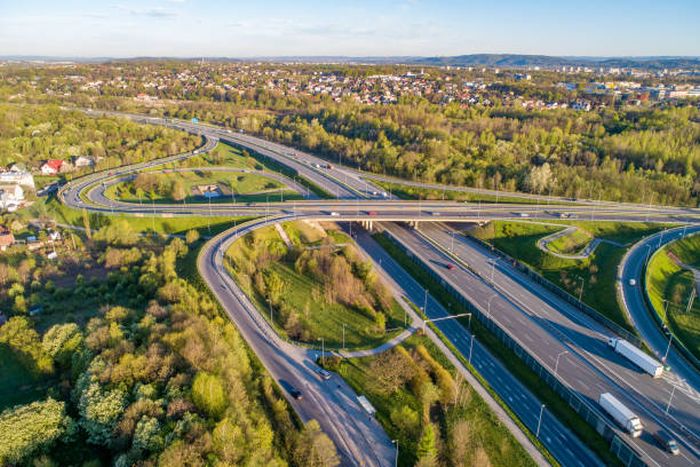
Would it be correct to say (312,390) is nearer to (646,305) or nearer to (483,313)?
(483,313)

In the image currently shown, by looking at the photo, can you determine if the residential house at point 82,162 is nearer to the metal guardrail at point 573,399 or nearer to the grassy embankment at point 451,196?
the grassy embankment at point 451,196

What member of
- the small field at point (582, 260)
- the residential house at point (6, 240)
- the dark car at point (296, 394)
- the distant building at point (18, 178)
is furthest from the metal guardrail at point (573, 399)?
the distant building at point (18, 178)

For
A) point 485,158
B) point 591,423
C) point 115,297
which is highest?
point 485,158

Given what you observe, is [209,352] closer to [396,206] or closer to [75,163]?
[396,206]

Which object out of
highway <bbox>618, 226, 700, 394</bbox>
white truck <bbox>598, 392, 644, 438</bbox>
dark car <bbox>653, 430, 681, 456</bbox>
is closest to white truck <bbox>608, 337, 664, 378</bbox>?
highway <bbox>618, 226, 700, 394</bbox>

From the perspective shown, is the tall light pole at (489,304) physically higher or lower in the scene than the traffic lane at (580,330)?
higher

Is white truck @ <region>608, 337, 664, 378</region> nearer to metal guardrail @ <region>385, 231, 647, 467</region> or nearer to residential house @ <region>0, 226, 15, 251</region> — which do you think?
metal guardrail @ <region>385, 231, 647, 467</region>

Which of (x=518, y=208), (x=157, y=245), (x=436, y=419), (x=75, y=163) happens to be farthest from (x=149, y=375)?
(x=75, y=163)
